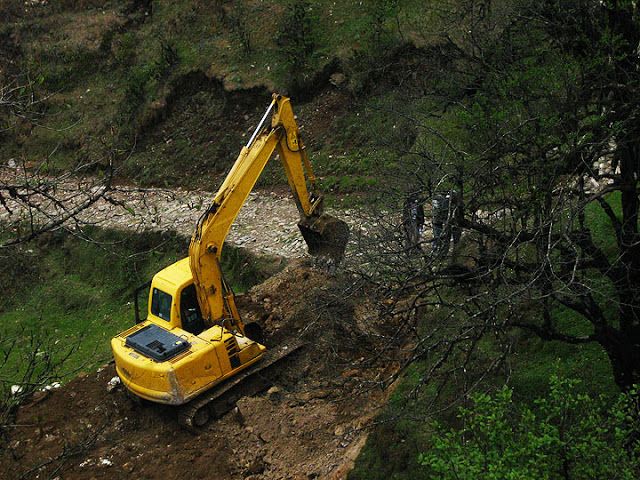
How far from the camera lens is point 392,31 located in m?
22.1

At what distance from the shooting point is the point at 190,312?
12234mm

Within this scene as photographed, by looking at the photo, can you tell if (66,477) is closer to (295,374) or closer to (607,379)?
(295,374)

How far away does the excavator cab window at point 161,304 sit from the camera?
1218cm

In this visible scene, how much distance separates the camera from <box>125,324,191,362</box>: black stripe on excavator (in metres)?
11.4

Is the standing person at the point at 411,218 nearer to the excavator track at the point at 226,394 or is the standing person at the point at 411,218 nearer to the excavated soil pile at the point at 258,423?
the excavated soil pile at the point at 258,423

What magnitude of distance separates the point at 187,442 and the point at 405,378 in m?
3.48

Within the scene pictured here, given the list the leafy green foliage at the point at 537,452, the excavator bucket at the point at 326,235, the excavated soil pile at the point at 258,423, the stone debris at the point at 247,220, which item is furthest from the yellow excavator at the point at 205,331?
the leafy green foliage at the point at 537,452

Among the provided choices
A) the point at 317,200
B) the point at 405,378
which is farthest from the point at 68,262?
the point at 405,378

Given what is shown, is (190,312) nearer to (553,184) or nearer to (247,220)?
(553,184)

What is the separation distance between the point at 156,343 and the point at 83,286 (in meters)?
8.42

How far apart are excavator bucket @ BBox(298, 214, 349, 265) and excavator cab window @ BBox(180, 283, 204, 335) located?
7.70 ft

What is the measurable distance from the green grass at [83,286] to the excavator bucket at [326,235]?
3.58 m

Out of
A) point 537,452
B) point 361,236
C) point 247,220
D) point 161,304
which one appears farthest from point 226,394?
point 247,220

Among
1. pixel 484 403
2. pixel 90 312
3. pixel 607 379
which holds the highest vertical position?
pixel 484 403
